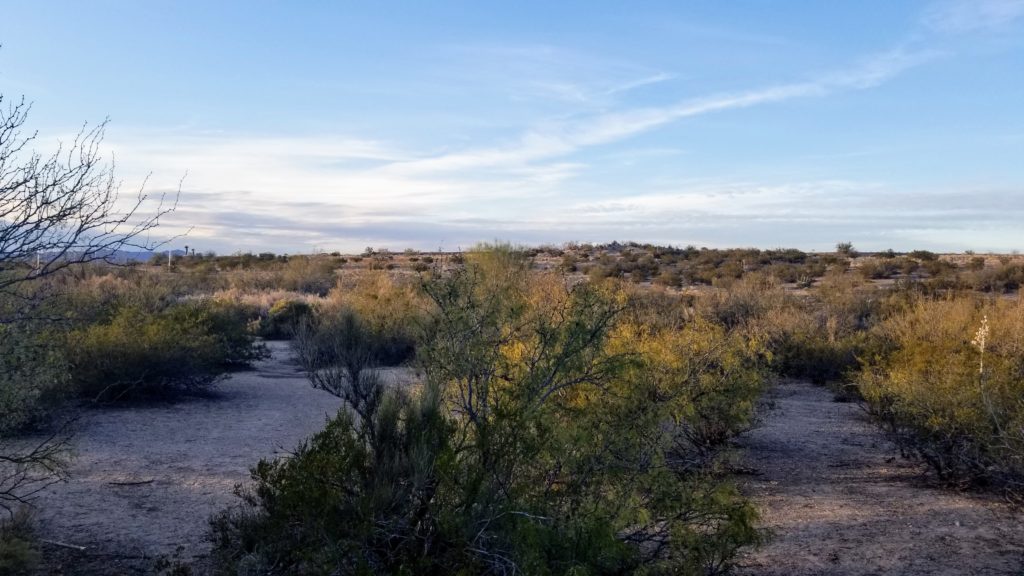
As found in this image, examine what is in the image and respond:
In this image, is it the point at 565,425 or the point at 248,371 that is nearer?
the point at 565,425

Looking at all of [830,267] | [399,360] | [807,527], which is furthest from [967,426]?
[830,267]

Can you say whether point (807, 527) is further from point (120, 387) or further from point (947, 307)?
point (947, 307)

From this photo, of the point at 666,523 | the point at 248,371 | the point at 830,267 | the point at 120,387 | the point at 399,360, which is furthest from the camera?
the point at 830,267

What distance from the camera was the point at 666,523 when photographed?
20.7 feet

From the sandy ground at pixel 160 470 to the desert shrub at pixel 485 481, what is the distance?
5.28ft

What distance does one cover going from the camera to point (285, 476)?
5254 millimetres

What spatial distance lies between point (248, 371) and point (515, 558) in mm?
17510

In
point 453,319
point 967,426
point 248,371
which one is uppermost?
point 453,319

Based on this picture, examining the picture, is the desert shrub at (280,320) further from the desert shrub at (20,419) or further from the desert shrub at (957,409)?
the desert shrub at (957,409)

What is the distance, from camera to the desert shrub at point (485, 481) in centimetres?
504

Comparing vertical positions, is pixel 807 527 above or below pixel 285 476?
below

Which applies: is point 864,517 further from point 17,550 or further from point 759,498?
point 17,550

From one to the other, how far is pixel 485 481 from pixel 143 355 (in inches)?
483

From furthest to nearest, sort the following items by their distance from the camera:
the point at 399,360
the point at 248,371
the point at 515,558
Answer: the point at 399,360 → the point at 248,371 → the point at 515,558
